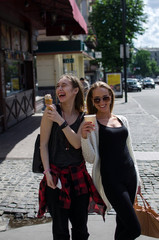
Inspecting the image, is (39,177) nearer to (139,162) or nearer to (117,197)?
(139,162)

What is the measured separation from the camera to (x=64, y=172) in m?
2.72

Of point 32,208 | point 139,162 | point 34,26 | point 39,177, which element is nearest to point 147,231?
point 32,208

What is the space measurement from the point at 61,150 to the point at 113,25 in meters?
39.9

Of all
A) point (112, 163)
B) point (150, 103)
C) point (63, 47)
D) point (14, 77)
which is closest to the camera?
point (112, 163)

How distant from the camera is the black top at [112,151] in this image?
8.86 feet

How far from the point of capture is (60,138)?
107 inches

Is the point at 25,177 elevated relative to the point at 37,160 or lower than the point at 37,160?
lower

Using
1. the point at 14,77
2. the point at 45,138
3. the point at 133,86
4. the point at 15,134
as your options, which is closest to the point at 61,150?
the point at 45,138

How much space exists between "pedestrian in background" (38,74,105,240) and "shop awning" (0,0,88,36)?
705cm

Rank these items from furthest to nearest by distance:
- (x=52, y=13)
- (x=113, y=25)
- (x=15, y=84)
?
(x=113, y=25) → (x=15, y=84) → (x=52, y=13)

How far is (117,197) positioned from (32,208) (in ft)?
7.11

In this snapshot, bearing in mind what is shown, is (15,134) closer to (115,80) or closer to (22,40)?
(22,40)

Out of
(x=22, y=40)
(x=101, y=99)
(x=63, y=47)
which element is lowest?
(x=101, y=99)

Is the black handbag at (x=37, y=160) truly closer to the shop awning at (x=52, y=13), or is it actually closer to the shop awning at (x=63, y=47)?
the shop awning at (x=52, y=13)
